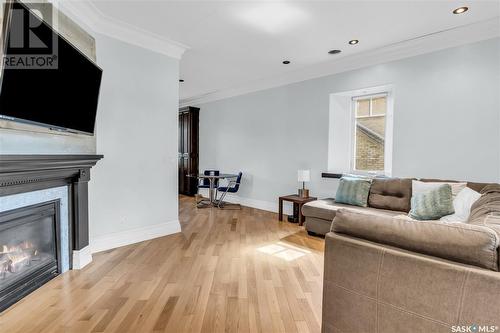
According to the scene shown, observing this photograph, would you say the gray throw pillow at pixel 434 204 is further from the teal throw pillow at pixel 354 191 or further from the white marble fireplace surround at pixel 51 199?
the white marble fireplace surround at pixel 51 199

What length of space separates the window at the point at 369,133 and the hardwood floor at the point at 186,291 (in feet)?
5.76

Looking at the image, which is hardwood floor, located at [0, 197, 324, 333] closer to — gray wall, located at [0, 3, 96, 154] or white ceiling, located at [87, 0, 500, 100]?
gray wall, located at [0, 3, 96, 154]

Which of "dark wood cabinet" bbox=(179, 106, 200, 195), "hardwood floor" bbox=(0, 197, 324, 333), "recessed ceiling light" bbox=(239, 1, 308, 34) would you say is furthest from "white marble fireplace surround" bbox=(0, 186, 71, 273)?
"dark wood cabinet" bbox=(179, 106, 200, 195)

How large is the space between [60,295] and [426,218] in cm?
374

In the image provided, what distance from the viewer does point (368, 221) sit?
4.77 feet

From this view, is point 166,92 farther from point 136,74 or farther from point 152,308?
point 152,308

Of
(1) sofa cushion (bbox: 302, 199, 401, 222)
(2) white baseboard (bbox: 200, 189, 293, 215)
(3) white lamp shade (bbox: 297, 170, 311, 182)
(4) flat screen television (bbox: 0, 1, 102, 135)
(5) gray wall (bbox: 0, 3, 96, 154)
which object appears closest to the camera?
(4) flat screen television (bbox: 0, 1, 102, 135)

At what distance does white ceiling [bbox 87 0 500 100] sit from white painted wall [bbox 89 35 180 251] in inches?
19.1

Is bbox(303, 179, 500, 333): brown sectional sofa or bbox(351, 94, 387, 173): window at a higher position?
bbox(351, 94, 387, 173): window

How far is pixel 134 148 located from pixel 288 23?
2544 millimetres

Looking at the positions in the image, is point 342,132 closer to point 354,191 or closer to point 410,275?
point 354,191

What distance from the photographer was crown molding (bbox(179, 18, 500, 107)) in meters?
3.24

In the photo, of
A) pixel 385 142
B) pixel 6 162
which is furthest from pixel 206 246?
pixel 385 142

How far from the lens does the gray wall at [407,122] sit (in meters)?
3.29
